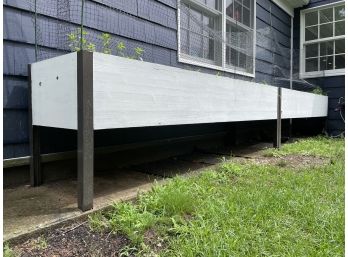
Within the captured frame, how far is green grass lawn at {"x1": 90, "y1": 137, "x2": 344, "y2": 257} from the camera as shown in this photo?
4.45 ft

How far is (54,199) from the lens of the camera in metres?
1.91

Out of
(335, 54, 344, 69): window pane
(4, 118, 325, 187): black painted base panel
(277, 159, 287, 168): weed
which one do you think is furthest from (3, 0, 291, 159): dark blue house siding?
(335, 54, 344, 69): window pane

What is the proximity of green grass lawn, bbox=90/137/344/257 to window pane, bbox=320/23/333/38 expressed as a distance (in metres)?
4.64

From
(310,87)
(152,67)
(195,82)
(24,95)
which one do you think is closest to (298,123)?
(310,87)

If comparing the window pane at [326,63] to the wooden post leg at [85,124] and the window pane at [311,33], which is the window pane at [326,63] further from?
the wooden post leg at [85,124]

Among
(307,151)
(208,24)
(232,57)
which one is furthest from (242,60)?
(307,151)

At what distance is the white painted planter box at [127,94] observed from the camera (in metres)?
1.78

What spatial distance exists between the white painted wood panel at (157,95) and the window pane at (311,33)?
386cm

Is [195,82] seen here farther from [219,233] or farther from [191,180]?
[219,233]

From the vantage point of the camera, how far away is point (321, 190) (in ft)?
7.05

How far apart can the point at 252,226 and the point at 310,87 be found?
5251mm

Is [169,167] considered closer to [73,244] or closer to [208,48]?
[73,244]

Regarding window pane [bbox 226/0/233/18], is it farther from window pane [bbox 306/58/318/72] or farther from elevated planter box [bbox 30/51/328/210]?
window pane [bbox 306/58/318/72]

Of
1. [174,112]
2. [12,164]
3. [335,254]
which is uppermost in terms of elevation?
[174,112]
